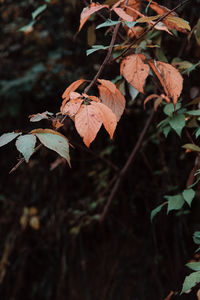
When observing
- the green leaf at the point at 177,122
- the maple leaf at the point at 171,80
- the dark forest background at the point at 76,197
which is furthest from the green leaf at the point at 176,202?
the dark forest background at the point at 76,197

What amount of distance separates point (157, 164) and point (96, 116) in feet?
4.00

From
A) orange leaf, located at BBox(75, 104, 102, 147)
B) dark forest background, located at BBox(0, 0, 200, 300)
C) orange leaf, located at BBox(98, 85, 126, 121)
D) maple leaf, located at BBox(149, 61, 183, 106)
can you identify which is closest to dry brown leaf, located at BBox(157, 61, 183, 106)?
maple leaf, located at BBox(149, 61, 183, 106)

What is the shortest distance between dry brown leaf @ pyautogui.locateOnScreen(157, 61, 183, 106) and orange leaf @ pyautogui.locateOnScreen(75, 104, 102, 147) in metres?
0.21

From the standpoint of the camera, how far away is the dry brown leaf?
74cm

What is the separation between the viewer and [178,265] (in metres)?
1.54

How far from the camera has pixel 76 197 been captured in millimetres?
2041

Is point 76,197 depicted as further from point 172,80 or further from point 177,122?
point 172,80

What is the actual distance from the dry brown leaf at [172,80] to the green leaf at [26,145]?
1.14ft

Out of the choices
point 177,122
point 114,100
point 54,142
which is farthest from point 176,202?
point 54,142

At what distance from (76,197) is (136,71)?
1.41 metres

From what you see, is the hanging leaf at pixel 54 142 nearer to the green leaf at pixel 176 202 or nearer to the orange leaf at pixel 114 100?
the orange leaf at pixel 114 100

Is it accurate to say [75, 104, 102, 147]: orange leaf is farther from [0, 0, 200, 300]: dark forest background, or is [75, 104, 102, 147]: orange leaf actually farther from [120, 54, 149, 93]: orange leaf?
[0, 0, 200, 300]: dark forest background

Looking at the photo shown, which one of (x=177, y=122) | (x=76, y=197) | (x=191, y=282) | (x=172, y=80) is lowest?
(x=76, y=197)

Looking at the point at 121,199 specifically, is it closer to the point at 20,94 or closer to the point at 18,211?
the point at 18,211
